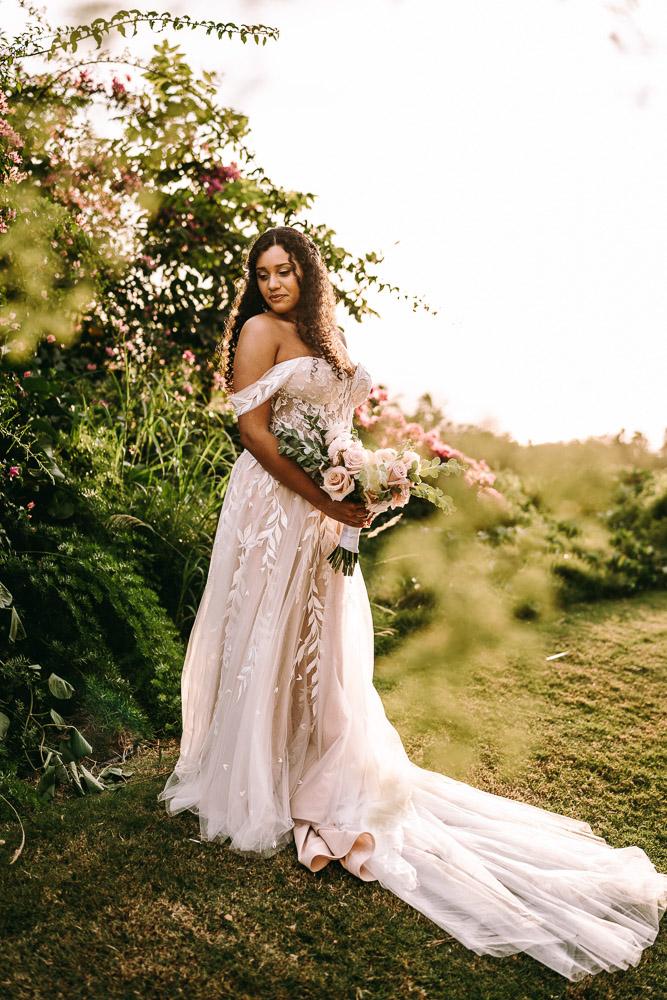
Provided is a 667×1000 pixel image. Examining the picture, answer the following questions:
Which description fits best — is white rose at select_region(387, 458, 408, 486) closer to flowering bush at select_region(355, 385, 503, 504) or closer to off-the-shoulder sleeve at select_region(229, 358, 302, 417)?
off-the-shoulder sleeve at select_region(229, 358, 302, 417)

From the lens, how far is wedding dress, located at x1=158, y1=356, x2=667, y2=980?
8.69ft

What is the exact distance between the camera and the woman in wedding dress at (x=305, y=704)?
2723 mm

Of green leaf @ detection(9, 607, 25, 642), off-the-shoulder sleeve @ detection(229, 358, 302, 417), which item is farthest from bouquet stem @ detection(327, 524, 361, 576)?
green leaf @ detection(9, 607, 25, 642)

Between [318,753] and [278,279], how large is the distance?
1872 millimetres

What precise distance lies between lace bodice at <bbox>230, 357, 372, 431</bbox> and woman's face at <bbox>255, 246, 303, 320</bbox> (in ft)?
0.85

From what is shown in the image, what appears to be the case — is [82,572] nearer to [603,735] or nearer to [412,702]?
[412,702]

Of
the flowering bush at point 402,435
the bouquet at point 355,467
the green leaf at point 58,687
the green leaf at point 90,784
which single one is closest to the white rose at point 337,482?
the bouquet at point 355,467

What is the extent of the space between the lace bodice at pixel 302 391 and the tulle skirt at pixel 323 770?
0.87ft

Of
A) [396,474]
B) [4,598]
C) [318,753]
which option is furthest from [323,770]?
[4,598]

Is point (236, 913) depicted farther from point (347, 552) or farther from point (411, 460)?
point (411, 460)

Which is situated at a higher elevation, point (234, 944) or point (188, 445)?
point (188, 445)

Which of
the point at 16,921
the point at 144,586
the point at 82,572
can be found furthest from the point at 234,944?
the point at 144,586

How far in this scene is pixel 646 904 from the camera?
2551 mm

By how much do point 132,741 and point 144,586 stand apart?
828 millimetres
